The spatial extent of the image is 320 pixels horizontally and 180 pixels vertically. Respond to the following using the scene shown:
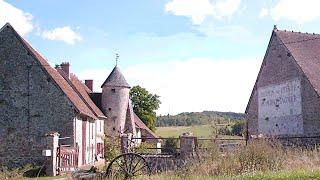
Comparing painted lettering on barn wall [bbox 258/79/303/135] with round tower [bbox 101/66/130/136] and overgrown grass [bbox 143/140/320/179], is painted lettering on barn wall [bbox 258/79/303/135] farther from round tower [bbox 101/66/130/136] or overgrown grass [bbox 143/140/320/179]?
overgrown grass [bbox 143/140/320/179]

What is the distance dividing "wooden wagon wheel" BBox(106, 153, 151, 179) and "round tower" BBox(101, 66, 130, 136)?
30596 mm

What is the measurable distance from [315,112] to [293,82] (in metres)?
3.32

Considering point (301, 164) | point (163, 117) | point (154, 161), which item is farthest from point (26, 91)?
point (163, 117)

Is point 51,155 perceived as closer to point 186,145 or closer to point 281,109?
point 186,145

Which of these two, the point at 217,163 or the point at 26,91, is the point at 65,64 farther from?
the point at 217,163

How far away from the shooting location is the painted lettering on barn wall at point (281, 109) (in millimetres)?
33938

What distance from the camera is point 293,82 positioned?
34.5 metres

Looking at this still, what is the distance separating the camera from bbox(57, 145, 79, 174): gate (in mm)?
29156

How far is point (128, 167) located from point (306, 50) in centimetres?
2174

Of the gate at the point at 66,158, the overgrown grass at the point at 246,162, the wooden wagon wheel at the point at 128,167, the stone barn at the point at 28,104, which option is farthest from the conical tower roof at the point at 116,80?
the overgrown grass at the point at 246,162

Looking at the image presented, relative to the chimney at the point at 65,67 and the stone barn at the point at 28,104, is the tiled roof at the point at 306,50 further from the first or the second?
the chimney at the point at 65,67

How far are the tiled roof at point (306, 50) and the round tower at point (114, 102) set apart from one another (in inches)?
752

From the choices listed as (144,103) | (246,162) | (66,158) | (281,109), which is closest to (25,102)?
(66,158)

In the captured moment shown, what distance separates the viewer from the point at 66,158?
31188 millimetres
